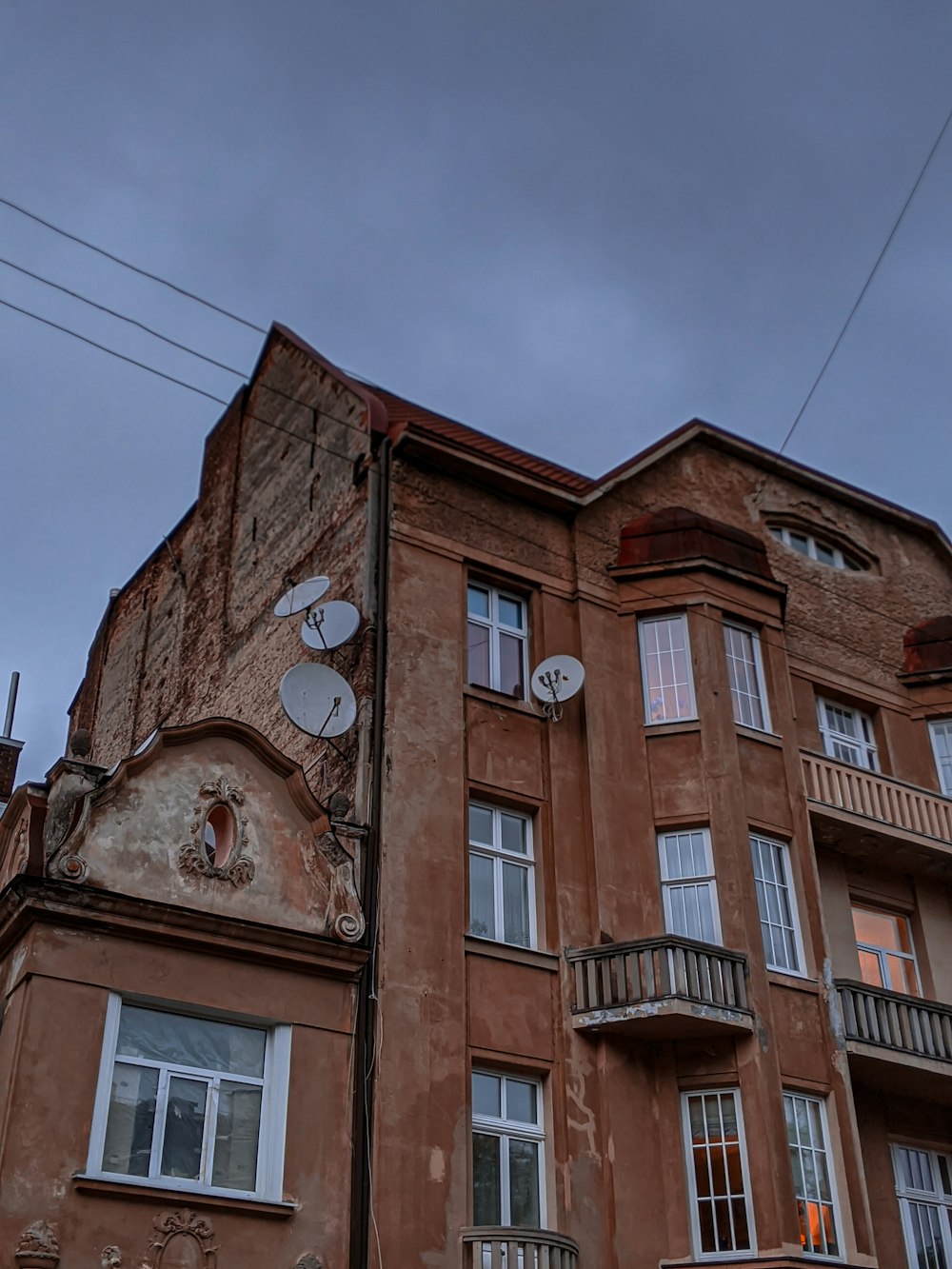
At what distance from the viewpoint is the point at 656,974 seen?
17297 mm

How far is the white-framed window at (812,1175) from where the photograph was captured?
1691 cm

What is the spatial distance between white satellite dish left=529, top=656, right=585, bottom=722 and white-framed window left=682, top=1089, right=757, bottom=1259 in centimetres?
532

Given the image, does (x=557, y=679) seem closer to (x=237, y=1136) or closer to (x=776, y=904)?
(x=776, y=904)

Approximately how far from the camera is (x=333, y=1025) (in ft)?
51.6

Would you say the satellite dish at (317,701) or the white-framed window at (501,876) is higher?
the satellite dish at (317,701)

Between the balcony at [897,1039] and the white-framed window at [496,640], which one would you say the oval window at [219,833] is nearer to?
the white-framed window at [496,640]

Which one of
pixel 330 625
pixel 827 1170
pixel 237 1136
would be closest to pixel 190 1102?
pixel 237 1136

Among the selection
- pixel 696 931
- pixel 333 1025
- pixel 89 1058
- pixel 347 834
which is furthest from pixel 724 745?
pixel 89 1058

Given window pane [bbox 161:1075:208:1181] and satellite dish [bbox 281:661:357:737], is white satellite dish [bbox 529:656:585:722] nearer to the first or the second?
satellite dish [bbox 281:661:357:737]

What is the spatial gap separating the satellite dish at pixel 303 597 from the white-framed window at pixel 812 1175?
8.79m

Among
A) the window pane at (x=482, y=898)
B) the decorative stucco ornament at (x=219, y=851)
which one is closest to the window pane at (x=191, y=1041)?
the decorative stucco ornament at (x=219, y=851)

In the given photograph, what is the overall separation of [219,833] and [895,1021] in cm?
947

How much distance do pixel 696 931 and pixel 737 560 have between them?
5893 mm

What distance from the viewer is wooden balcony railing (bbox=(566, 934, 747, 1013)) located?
17266mm
